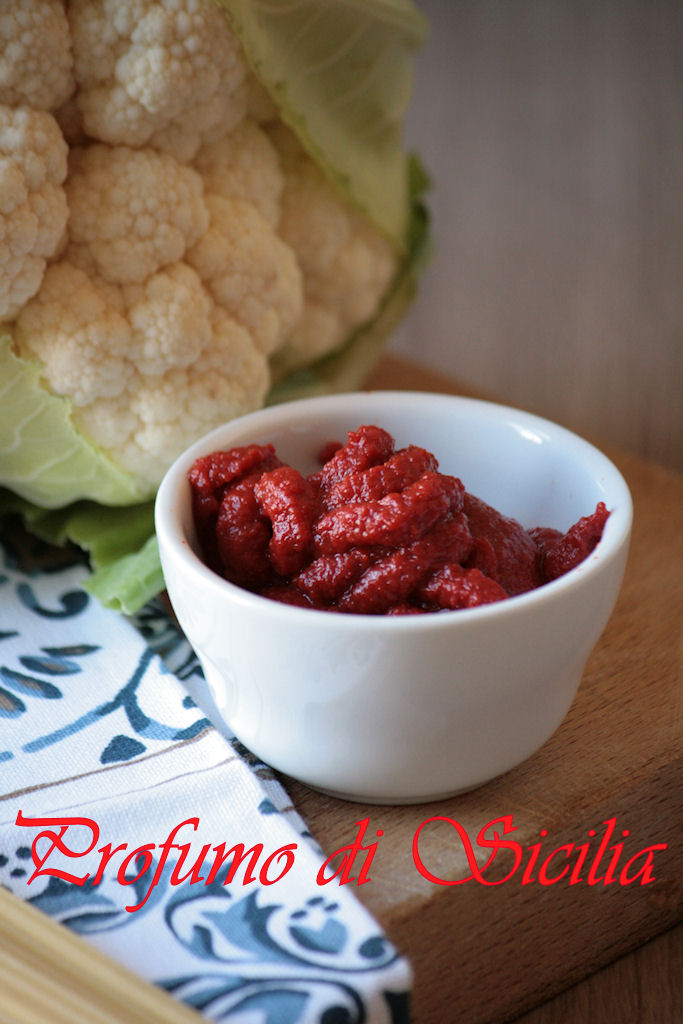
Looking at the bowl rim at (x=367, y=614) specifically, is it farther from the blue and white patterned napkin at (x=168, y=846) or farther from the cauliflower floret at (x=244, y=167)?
the cauliflower floret at (x=244, y=167)

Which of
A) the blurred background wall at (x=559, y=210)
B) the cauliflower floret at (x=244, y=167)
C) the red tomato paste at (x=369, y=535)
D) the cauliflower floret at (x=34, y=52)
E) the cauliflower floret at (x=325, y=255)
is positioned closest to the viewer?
the red tomato paste at (x=369, y=535)

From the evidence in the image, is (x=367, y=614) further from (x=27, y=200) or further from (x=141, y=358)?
(x=27, y=200)

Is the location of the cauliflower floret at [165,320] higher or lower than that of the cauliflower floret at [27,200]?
lower

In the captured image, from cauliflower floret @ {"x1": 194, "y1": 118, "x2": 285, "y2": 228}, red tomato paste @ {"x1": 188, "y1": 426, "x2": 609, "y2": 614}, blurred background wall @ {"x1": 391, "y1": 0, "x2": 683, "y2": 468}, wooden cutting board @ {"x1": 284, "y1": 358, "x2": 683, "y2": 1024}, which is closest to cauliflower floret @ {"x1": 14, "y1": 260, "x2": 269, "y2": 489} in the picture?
cauliflower floret @ {"x1": 194, "y1": 118, "x2": 285, "y2": 228}

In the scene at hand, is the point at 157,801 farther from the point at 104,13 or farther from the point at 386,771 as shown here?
the point at 104,13

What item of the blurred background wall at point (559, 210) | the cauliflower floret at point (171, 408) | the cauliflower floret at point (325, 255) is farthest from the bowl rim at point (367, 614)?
the blurred background wall at point (559, 210)

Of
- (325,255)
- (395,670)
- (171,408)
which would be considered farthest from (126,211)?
(395,670)

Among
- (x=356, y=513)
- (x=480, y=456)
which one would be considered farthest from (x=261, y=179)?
(x=356, y=513)
